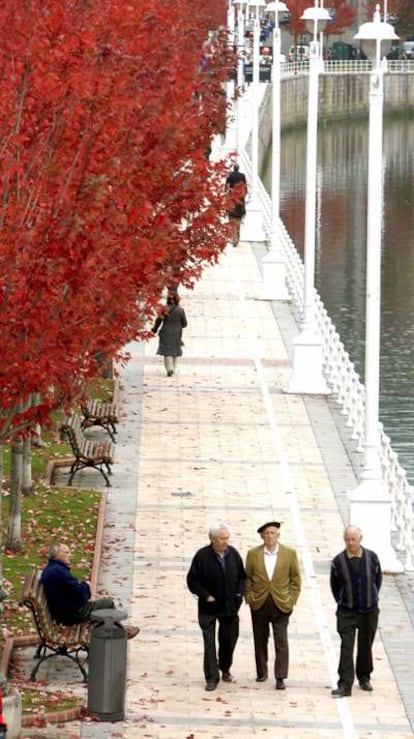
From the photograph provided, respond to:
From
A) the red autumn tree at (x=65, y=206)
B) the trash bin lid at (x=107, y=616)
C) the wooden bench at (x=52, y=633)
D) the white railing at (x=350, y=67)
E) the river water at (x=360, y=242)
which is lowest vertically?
the river water at (x=360, y=242)

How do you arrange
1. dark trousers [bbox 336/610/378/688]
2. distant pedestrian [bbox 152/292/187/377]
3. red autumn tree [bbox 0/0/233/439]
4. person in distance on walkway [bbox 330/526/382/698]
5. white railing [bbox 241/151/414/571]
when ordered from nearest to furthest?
red autumn tree [bbox 0/0/233/439], person in distance on walkway [bbox 330/526/382/698], dark trousers [bbox 336/610/378/688], white railing [bbox 241/151/414/571], distant pedestrian [bbox 152/292/187/377]

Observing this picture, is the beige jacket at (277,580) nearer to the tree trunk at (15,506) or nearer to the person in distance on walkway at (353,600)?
the person in distance on walkway at (353,600)

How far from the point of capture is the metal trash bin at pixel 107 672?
59.9ft

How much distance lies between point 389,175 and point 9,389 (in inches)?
3228

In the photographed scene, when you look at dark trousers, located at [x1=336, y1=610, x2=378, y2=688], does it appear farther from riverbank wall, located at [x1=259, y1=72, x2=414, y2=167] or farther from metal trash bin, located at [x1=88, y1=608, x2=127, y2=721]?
riverbank wall, located at [x1=259, y1=72, x2=414, y2=167]

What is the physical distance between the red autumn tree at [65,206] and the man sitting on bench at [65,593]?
1.13 meters

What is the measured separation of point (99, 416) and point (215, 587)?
10.5m

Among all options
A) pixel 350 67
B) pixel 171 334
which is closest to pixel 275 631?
pixel 171 334

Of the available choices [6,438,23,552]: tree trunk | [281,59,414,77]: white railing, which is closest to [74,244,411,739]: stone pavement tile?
[6,438,23,552]: tree trunk

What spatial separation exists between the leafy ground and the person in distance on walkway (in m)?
2.23

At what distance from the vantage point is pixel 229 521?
2552 cm

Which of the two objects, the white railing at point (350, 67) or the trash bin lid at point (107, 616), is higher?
the trash bin lid at point (107, 616)

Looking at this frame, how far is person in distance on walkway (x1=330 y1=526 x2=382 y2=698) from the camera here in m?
19.0

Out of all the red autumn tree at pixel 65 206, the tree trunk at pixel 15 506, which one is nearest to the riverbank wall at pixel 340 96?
the tree trunk at pixel 15 506
